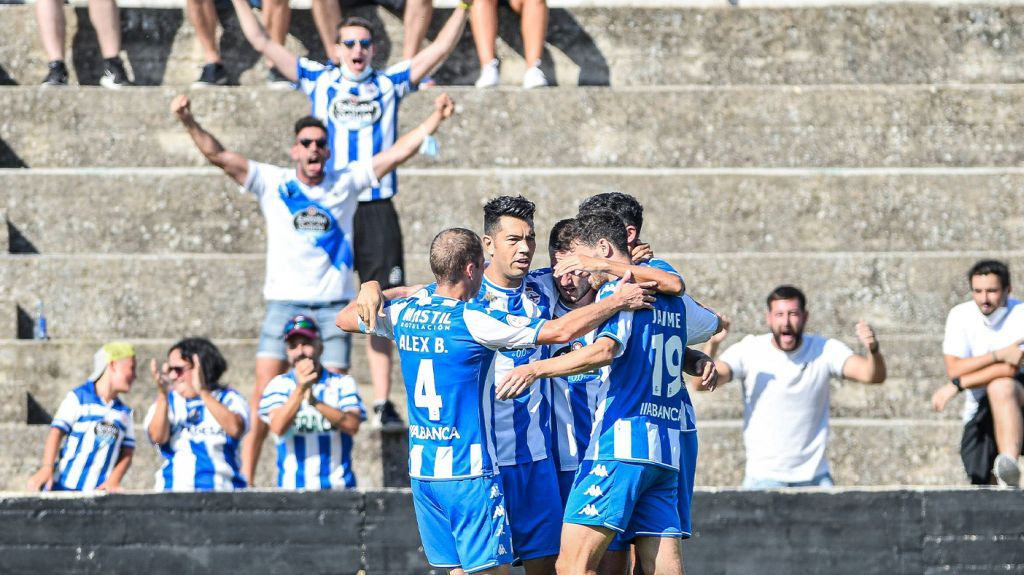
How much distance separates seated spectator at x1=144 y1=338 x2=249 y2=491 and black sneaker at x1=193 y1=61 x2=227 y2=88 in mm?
3927

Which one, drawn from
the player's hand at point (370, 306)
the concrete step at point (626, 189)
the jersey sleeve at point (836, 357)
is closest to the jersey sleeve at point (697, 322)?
the player's hand at point (370, 306)

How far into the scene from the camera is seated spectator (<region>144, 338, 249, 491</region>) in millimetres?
10312

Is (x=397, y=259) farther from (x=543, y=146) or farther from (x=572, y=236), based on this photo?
(x=572, y=236)

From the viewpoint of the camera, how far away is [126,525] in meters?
9.69

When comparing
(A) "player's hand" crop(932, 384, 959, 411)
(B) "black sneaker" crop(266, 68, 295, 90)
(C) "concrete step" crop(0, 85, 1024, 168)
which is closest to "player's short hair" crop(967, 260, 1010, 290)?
(A) "player's hand" crop(932, 384, 959, 411)

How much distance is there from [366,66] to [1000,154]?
564 cm

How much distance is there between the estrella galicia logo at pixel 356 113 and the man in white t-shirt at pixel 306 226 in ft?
2.27

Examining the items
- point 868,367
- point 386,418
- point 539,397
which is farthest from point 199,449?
point 868,367

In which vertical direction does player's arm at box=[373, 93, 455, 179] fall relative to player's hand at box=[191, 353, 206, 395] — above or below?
above

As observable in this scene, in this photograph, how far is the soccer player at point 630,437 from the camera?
7.27 meters

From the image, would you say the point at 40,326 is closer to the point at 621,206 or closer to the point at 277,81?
the point at 277,81

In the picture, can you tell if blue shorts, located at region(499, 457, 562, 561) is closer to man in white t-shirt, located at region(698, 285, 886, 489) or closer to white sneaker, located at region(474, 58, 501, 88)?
man in white t-shirt, located at region(698, 285, 886, 489)

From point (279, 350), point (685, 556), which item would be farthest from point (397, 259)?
point (685, 556)

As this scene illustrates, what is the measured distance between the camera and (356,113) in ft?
39.3
